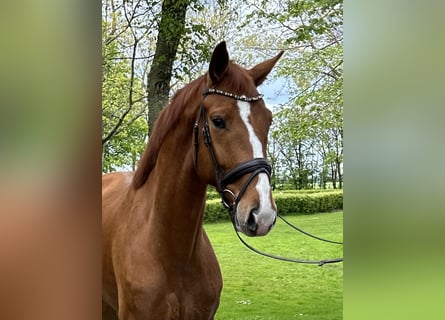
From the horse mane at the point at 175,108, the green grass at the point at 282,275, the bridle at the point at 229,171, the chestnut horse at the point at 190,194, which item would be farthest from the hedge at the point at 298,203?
the bridle at the point at 229,171

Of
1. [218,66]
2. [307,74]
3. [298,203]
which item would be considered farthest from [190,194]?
[307,74]

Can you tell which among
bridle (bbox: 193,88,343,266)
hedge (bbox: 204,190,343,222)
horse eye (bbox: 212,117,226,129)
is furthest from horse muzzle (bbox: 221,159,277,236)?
hedge (bbox: 204,190,343,222)

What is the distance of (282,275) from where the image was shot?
2.00 meters

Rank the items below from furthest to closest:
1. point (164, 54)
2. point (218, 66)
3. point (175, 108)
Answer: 1. point (164, 54)
2. point (175, 108)
3. point (218, 66)

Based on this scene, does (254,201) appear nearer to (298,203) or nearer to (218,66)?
(218,66)

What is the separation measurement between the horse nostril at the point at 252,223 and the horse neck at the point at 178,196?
10.3 inches

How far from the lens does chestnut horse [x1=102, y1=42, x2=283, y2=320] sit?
3.76ft

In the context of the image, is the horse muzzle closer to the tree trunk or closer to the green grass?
the green grass

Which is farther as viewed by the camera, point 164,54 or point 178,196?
point 164,54

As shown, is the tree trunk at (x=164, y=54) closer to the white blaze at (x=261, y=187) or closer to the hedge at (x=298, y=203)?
the hedge at (x=298, y=203)

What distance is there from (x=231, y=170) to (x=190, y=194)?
22 centimetres
